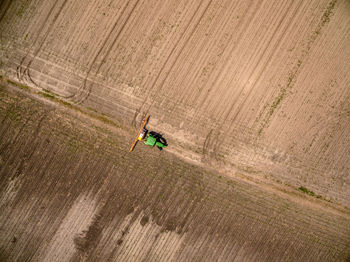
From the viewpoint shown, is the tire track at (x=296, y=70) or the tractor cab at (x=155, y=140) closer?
the tractor cab at (x=155, y=140)

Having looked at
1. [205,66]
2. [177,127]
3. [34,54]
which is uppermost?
[205,66]

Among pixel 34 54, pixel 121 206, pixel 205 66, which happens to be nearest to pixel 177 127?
pixel 205 66

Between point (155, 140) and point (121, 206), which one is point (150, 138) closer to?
point (155, 140)

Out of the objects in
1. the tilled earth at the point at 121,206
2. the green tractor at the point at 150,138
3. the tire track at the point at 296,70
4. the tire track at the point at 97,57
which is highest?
the tire track at the point at 296,70

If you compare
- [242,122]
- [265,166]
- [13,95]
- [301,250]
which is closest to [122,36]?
[13,95]

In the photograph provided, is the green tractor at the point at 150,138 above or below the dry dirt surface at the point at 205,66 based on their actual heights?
below

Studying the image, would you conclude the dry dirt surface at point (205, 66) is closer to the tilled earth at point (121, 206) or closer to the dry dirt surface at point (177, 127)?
the dry dirt surface at point (177, 127)

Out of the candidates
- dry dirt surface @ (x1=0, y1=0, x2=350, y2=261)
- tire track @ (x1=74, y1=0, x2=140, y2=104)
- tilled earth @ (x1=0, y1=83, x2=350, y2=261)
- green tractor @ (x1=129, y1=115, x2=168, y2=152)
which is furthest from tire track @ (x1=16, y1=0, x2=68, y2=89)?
green tractor @ (x1=129, y1=115, x2=168, y2=152)

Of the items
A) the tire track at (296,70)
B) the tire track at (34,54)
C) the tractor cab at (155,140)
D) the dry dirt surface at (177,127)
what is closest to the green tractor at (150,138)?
the tractor cab at (155,140)

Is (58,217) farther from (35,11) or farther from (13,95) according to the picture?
(35,11)
